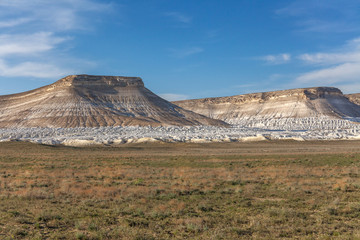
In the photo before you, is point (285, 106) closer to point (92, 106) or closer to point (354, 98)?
point (354, 98)

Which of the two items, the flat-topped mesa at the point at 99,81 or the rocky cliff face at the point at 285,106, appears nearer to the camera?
the flat-topped mesa at the point at 99,81

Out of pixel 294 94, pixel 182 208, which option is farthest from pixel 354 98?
pixel 182 208

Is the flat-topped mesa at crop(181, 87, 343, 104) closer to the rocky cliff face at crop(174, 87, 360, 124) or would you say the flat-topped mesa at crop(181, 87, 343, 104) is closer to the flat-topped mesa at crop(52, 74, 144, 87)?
the rocky cliff face at crop(174, 87, 360, 124)

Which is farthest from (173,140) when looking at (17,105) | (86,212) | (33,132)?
(17,105)

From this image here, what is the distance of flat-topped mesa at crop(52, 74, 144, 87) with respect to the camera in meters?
124

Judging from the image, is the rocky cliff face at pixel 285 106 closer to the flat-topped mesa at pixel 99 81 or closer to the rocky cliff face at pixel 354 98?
the rocky cliff face at pixel 354 98

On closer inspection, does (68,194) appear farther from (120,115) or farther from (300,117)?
(300,117)

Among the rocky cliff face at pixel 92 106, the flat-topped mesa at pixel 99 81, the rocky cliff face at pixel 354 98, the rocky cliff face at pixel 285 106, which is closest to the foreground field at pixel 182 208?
the rocky cliff face at pixel 92 106

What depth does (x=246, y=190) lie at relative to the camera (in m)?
15.9

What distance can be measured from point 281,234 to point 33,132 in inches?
3262

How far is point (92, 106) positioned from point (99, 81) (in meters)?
18.8

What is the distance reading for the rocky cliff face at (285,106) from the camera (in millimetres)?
134250

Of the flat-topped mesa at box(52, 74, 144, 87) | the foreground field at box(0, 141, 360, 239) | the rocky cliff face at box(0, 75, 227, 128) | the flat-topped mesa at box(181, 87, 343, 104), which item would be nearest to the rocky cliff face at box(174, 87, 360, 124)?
the flat-topped mesa at box(181, 87, 343, 104)

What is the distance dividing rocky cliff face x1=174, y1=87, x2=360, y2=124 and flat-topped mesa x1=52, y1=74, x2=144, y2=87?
45841 millimetres
